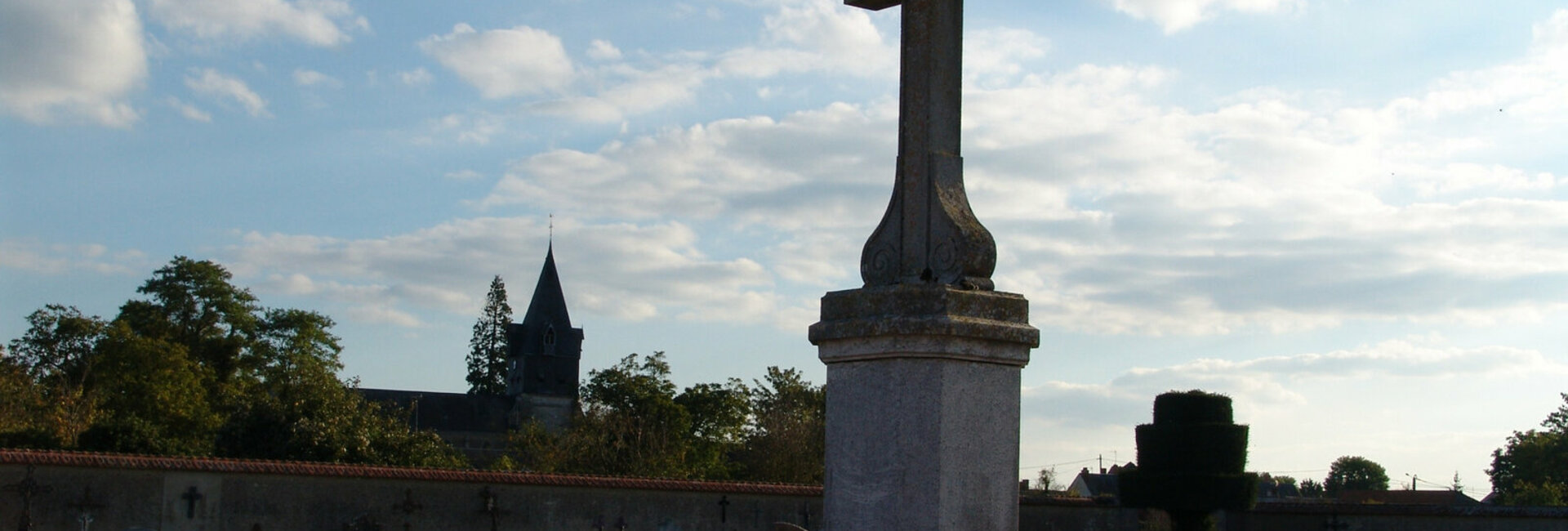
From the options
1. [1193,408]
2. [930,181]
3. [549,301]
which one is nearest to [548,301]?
[549,301]

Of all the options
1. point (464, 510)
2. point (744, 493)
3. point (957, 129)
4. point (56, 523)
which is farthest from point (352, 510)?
point (957, 129)

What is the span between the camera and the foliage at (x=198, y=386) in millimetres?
34438

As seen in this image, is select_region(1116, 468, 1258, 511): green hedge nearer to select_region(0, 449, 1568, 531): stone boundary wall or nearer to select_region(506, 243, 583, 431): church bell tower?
select_region(0, 449, 1568, 531): stone boundary wall

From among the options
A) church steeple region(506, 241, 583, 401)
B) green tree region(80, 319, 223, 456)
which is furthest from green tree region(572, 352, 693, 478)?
church steeple region(506, 241, 583, 401)

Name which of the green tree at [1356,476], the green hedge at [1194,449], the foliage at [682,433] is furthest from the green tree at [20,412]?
the green tree at [1356,476]

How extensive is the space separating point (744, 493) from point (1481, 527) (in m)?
15.5

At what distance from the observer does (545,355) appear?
92.7m

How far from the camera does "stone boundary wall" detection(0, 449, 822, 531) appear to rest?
18109 mm

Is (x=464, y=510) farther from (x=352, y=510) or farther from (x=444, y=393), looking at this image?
(x=444, y=393)

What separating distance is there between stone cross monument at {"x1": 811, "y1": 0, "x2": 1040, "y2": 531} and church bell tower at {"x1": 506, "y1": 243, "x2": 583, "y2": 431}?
87.6 metres

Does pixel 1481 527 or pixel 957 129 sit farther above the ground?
pixel 957 129

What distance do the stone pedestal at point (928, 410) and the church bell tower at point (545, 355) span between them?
87.6 meters

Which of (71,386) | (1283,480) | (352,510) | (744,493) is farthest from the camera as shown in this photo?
(1283,480)

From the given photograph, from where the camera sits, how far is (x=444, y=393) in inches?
3757
